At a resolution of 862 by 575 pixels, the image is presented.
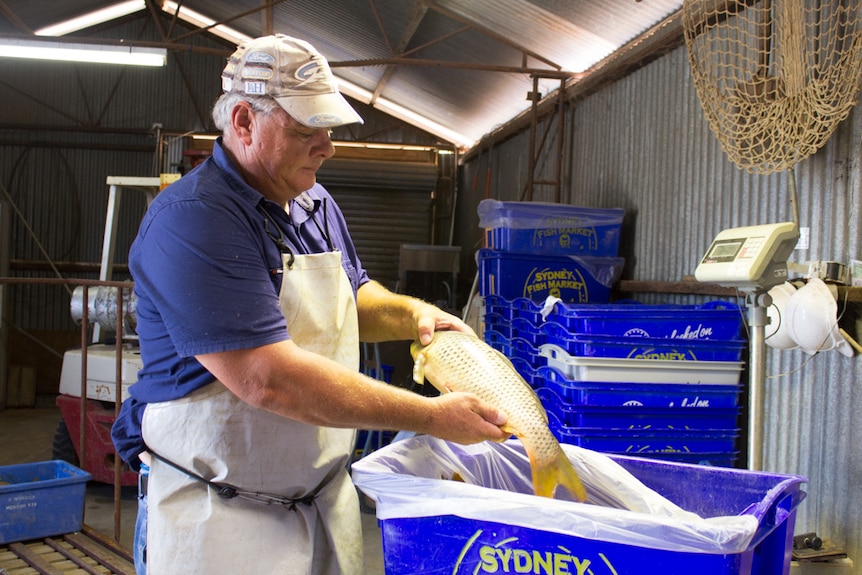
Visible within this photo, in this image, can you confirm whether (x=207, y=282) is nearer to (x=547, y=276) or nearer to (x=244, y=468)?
(x=244, y=468)

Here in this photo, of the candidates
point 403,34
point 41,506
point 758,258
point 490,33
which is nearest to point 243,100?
point 758,258

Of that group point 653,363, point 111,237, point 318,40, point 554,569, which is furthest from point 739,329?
point 318,40

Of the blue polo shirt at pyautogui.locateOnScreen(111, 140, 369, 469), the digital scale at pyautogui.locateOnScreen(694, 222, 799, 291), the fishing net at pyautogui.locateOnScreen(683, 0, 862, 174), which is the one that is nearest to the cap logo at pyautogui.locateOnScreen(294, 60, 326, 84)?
the blue polo shirt at pyautogui.locateOnScreen(111, 140, 369, 469)

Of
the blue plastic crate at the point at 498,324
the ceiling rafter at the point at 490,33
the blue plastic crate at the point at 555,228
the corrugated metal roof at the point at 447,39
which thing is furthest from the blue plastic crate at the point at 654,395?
the ceiling rafter at the point at 490,33

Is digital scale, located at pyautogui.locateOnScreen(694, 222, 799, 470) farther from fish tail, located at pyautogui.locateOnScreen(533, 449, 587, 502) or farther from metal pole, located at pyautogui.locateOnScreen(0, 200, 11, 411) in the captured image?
metal pole, located at pyautogui.locateOnScreen(0, 200, 11, 411)

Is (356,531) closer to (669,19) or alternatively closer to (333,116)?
(333,116)

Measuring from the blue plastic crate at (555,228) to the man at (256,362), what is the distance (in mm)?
3305

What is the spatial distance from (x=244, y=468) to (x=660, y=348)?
229 centimetres

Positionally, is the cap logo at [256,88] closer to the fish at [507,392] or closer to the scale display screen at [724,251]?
the fish at [507,392]

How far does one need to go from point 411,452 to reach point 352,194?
8509 mm

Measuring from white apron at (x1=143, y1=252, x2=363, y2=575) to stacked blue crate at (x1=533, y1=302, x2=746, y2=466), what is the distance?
192cm

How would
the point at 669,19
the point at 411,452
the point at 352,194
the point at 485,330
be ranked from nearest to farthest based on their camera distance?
the point at 411,452, the point at 669,19, the point at 485,330, the point at 352,194

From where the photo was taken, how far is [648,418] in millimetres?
3498

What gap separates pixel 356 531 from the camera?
6.22 feet
